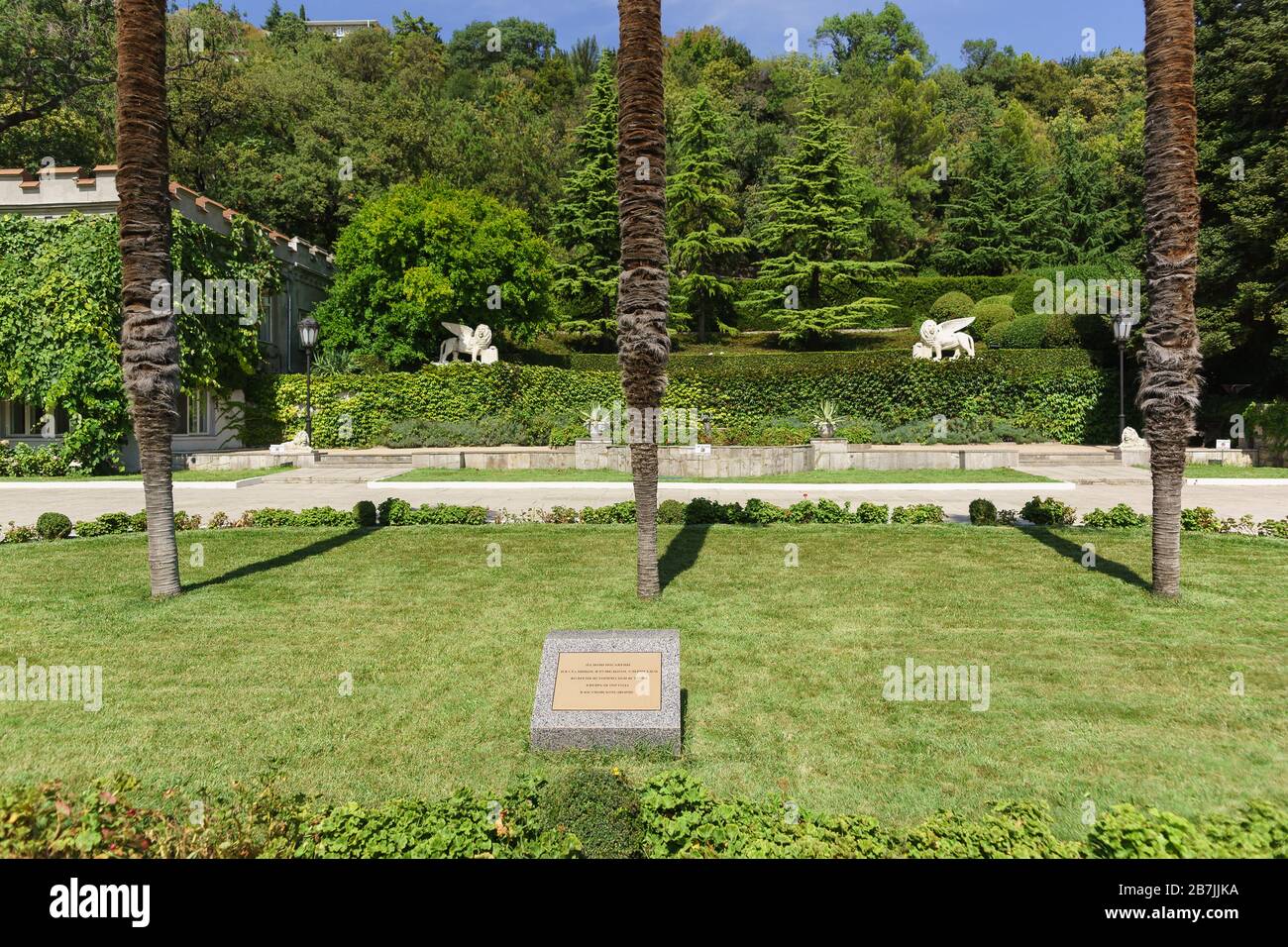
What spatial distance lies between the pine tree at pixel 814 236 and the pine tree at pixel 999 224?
8.85 m

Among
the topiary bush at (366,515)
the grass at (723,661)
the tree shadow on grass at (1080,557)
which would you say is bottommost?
the grass at (723,661)

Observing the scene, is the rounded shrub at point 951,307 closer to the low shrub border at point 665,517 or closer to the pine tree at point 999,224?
the pine tree at point 999,224

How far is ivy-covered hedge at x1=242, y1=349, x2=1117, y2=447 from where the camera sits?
30047 millimetres

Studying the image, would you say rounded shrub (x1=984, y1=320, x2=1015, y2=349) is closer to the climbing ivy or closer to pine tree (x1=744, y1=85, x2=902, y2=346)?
pine tree (x1=744, y1=85, x2=902, y2=346)

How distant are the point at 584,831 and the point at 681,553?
7.80m

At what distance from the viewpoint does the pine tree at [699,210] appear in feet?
136

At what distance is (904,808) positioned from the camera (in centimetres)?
505

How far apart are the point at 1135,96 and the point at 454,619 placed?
7327 cm

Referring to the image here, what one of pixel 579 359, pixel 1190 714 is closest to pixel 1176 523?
pixel 1190 714

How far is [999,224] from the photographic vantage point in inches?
1852

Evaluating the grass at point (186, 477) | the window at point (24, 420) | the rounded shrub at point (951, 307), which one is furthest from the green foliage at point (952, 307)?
the window at point (24, 420)

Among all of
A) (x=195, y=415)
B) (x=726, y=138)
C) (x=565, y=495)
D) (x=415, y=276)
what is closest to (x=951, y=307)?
(x=726, y=138)

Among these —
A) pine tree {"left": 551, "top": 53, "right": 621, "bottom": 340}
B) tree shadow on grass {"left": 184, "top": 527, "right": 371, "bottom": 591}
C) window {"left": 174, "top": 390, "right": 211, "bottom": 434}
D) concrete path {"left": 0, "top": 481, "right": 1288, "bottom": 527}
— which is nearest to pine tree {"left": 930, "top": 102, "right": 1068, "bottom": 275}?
pine tree {"left": 551, "top": 53, "right": 621, "bottom": 340}

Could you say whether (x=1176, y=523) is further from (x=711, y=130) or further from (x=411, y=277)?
(x=711, y=130)
